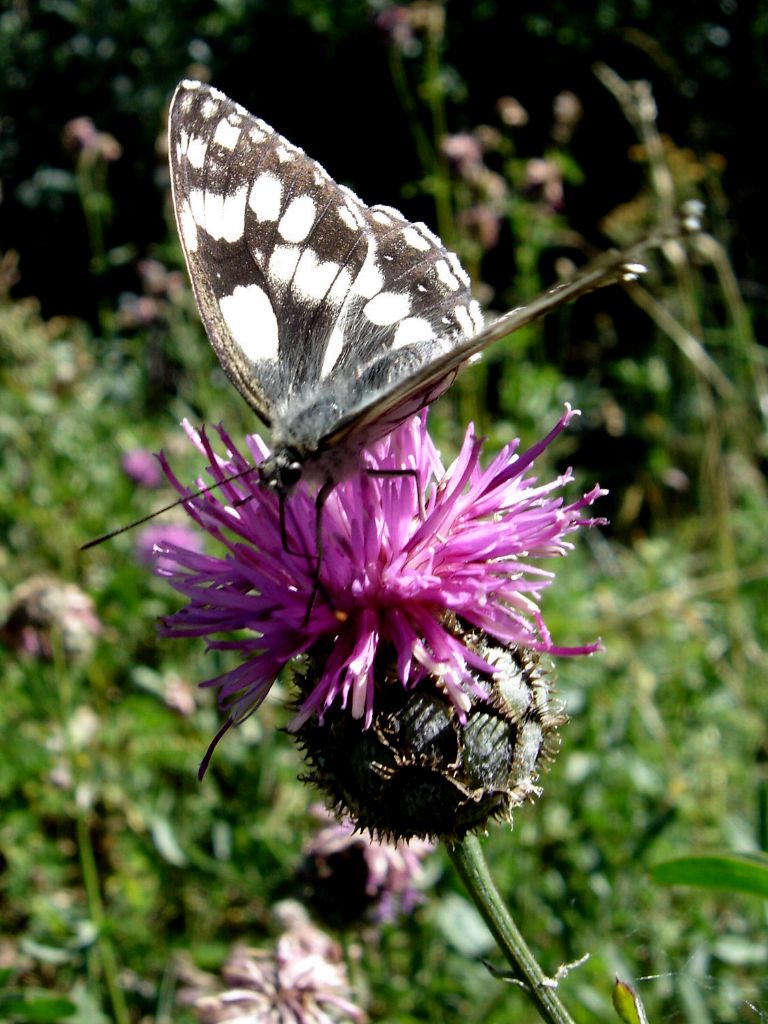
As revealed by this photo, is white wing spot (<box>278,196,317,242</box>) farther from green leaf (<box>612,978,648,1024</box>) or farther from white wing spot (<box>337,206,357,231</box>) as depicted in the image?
green leaf (<box>612,978,648,1024</box>)

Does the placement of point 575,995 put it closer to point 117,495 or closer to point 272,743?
point 272,743

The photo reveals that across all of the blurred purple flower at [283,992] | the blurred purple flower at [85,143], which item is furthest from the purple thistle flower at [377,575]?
the blurred purple flower at [85,143]

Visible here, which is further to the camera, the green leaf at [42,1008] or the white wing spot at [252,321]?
the green leaf at [42,1008]

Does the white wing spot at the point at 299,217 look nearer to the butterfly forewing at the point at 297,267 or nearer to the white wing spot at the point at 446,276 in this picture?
the butterfly forewing at the point at 297,267

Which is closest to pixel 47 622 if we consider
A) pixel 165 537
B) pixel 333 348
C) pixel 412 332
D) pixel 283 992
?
pixel 165 537

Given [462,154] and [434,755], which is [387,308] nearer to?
[434,755]

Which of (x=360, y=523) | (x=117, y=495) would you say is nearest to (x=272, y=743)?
(x=360, y=523)
